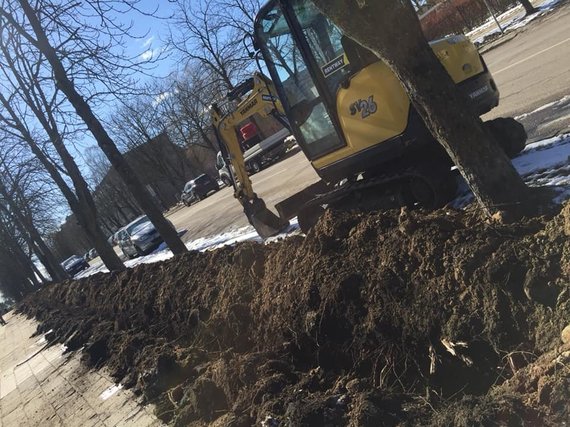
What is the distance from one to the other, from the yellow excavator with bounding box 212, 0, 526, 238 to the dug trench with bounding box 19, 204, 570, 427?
157 cm

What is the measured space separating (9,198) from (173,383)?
2479 cm

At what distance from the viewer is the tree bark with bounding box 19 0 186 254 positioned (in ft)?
39.2

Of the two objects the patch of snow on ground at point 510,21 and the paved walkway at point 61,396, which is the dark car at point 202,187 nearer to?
the patch of snow on ground at point 510,21

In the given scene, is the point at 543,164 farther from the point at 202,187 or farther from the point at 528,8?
the point at 202,187

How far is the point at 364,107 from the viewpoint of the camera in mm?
6465

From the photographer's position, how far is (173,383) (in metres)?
5.61

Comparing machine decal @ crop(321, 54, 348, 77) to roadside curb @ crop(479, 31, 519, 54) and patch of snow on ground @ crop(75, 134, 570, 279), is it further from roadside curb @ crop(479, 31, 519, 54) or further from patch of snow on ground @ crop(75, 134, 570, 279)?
roadside curb @ crop(479, 31, 519, 54)

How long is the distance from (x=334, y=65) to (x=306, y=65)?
0.40 metres

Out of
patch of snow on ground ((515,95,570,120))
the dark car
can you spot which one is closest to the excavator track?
patch of snow on ground ((515,95,570,120))

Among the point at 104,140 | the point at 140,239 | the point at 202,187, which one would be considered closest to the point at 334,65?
the point at 104,140

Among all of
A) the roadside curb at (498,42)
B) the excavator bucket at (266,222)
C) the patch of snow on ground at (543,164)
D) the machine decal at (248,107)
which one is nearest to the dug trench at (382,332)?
the patch of snow on ground at (543,164)

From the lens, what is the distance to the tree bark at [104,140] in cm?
1196

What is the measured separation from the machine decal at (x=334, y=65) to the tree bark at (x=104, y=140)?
Answer: 22.1 ft

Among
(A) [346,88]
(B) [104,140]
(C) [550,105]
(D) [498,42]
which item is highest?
(B) [104,140]
